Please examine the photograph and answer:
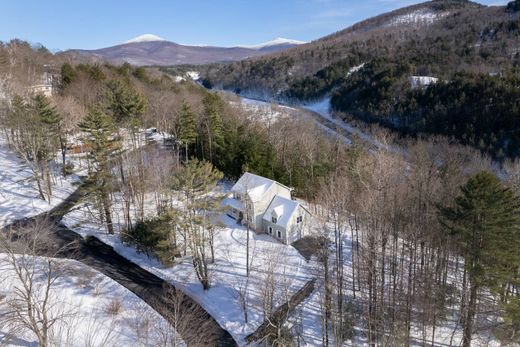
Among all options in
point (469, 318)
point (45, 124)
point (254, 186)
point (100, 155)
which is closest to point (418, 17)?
point (254, 186)

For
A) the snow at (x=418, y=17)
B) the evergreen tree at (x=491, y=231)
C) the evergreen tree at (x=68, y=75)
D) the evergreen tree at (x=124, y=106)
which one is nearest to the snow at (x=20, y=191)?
the evergreen tree at (x=124, y=106)

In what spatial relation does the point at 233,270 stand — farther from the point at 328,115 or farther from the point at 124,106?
the point at 328,115

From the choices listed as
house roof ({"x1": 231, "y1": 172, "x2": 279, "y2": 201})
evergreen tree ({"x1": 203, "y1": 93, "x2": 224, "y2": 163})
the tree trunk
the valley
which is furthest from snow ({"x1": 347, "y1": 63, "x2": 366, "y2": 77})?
the tree trunk

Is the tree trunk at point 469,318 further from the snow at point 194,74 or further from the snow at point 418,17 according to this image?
the snow at point 418,17

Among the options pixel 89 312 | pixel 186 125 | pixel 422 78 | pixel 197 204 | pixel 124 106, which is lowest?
pixel 89 312

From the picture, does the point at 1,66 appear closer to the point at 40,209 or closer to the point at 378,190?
the point at 40,209

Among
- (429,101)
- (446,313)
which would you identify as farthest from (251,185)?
(429,101)

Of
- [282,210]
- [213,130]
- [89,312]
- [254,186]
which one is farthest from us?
[213,130]

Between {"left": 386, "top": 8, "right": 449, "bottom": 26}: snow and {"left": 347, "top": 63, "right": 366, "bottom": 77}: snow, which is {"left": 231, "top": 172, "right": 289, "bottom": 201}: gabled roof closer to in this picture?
{"left": 347, "top": 63, "right": 366, "bottom": 77}: snow
